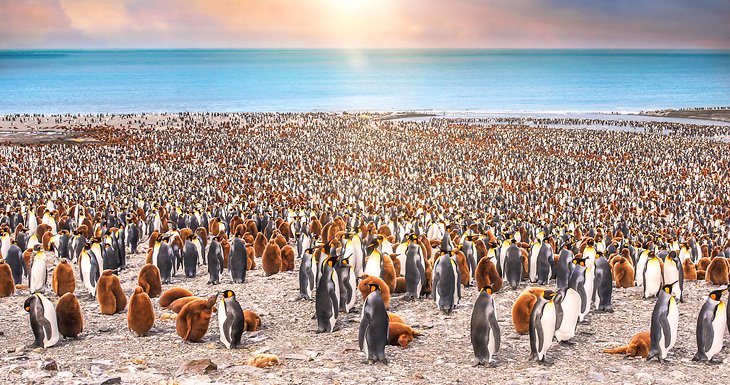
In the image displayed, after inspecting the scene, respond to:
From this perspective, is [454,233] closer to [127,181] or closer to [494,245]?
[494,245]

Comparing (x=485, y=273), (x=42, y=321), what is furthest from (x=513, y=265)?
(x=42, y=321)

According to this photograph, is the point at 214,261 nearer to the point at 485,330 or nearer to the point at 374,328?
the point at 374,328

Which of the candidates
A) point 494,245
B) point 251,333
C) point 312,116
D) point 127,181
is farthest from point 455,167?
point 312,116

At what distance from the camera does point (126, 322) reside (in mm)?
9141

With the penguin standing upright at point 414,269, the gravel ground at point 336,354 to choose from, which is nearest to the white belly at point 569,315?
the gravel ground at point 336,354

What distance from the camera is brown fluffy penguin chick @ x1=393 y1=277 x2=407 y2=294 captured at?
1072 centimetres

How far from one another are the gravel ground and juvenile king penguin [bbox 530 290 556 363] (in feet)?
0.62

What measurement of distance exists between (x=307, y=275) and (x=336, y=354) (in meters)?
2.58

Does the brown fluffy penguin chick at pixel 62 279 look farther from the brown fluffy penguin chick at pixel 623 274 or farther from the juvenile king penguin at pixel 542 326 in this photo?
the brown fluffy penguin chick at pixel 623 274

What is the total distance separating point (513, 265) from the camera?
11.1 metres

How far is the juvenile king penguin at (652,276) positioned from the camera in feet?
34.5

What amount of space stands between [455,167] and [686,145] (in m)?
15.5

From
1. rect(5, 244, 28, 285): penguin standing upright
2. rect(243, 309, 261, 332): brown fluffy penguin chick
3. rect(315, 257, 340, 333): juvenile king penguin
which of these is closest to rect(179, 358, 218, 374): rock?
rect(243, 309, 261, 332): brown fluffy penguin chick

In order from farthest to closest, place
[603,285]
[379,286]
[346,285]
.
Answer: [603,285] < [346,285] < [379,286]
